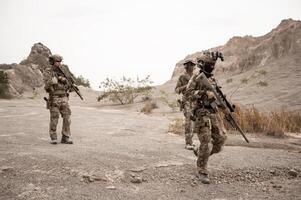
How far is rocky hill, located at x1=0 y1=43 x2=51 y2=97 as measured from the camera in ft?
84.2

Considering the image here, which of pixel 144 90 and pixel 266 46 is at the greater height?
pixel 266 46

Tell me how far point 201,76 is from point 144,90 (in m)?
20.3

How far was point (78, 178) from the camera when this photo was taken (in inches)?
199

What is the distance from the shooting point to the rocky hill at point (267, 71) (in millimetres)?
17766

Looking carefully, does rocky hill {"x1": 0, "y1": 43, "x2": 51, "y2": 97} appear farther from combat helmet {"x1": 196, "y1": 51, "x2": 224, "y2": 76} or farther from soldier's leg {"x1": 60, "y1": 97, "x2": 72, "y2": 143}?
combat helmet {"x1": 196, "y1": 51, "x2": 224, "y2": 76}

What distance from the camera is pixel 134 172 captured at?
5465 mm

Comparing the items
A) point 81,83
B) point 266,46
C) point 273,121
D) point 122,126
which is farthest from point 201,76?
point 81,83

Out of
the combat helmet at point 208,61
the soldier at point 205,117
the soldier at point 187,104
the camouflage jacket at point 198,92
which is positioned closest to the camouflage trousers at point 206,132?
the soldier at point 205,117

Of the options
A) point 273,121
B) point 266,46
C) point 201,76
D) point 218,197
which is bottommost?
point 218,197

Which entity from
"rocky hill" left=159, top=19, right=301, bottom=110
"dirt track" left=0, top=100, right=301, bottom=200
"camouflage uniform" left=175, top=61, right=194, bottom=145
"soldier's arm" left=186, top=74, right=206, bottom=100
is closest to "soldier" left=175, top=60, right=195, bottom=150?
"camouflage uniform" left=175, top=61, right=194, bottom=145

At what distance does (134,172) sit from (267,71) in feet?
68.9

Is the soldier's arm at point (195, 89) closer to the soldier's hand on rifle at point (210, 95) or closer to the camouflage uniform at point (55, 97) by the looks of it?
the soldier's hand on rifle at point (210, 95)

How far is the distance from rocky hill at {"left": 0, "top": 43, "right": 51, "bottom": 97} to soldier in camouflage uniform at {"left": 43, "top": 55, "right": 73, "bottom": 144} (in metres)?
18.4

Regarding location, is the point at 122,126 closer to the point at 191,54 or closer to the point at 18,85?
the point at 18,85
